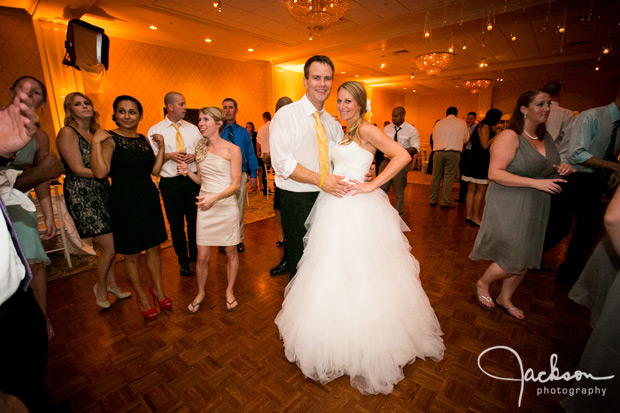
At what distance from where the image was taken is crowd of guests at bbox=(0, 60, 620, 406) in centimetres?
173

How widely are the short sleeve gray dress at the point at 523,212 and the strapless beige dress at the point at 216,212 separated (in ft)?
7.02

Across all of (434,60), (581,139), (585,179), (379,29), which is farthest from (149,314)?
(434,60)

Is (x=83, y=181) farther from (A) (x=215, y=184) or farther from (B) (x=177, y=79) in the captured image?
(B) (x=177, y=79)

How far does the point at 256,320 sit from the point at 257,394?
719 millimetres

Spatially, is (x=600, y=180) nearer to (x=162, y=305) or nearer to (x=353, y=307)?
(x=353, y=307)

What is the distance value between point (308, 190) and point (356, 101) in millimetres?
688

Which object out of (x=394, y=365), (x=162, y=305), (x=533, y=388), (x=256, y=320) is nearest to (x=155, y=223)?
(x=162, y=305)

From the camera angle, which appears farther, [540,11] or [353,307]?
[540,11]

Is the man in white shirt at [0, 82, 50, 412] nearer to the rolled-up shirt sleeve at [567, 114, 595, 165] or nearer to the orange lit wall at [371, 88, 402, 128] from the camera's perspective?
the rolled-up shirt sleeve at [567, 114, 595, 165]

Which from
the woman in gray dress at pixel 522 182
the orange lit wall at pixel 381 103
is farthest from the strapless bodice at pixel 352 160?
the orange lit wall at pixel 381 103

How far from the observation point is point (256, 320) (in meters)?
2.35

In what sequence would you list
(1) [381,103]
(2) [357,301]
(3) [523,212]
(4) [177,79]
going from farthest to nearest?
(1) [381,103] → (4) [177,79] → (3) [523,212] → (2) [357,301]

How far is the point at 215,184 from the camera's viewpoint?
7.64 feet

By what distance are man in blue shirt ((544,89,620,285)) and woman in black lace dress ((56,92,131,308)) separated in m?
4.04
